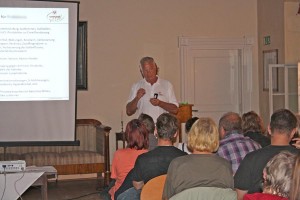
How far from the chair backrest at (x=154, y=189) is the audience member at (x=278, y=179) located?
116cm

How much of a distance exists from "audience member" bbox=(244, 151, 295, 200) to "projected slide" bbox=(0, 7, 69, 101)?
3762mm

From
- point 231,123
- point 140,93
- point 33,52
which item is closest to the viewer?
point 231,123

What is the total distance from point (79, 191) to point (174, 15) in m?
3.33

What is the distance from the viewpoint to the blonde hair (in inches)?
144

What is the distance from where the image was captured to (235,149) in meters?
4.42

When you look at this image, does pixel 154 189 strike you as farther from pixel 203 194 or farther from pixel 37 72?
pixel 37 72

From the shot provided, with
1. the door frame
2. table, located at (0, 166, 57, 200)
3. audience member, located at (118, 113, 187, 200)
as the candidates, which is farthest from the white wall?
audience member, located at (118, 113, 187, 200)

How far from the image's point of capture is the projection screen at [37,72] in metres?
5.93

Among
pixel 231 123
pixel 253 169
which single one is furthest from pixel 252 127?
pixel 253 169

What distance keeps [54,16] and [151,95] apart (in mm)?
1448

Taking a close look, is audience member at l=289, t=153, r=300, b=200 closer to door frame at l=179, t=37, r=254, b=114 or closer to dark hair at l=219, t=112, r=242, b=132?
dark hair at l=219, t=112, r=242, b=132

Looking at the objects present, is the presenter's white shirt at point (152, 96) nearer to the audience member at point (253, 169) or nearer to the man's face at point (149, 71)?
the man's face at point (149, 71)

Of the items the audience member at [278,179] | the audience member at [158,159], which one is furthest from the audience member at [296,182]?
the audience member at [158,159]

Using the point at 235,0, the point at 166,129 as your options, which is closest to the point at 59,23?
the point at 166,129
